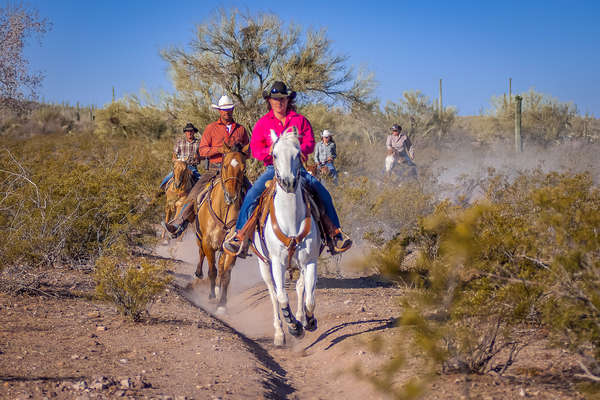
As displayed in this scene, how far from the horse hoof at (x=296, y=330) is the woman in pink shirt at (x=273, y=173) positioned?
1031 millimetres

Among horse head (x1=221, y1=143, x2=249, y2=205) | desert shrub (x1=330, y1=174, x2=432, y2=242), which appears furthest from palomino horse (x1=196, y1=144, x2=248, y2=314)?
desert shrub (x1=330, y1=174, x2=432, y2=242)

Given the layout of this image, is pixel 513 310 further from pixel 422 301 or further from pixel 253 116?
pixel 253 116

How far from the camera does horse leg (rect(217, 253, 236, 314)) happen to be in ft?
29.9

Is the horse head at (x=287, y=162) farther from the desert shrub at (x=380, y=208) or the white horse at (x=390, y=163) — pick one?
the white horse at (x=390, y=163)

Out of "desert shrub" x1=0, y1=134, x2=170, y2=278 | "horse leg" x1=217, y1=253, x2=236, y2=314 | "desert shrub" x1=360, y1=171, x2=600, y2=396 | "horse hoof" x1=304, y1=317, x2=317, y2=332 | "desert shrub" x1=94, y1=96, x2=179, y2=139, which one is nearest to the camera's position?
"desert shrub" x1=360, y1=171, x2=600, y2=396

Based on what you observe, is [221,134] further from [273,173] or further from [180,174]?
[273,173]

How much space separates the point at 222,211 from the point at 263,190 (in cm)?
184

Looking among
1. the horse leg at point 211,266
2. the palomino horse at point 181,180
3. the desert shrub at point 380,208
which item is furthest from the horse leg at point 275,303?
the desert shrub at point 380,208

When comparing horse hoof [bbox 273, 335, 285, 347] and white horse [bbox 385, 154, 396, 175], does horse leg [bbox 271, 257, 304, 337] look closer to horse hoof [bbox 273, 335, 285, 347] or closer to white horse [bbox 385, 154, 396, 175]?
horse hoof [bbox 273, 335, 285, 347]

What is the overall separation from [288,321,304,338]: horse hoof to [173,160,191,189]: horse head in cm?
505

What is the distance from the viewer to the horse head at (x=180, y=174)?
11.3 meters

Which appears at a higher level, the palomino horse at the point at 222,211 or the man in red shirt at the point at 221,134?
the man in red shirt at the point at 221,134

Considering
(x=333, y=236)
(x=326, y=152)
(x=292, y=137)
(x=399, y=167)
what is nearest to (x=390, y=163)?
(x=399, y=167)

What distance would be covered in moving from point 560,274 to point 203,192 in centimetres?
651
